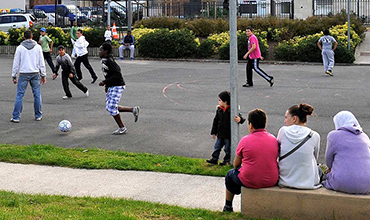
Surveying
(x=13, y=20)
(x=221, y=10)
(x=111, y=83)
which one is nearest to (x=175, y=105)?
(x=111, y=83)

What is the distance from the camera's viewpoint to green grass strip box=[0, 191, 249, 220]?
6238mm

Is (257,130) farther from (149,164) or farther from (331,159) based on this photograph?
(149,164)

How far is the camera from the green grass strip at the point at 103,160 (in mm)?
8555

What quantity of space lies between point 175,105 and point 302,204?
28.7ft

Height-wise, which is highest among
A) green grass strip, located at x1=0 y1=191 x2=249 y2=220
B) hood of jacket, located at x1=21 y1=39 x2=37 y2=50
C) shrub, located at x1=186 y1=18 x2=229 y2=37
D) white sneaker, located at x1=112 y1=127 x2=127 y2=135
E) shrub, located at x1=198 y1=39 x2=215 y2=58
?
shrub, located at x1=186 y1=18 x2=229 y2=37

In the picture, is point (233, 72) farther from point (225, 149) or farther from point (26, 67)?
point (26, 67)

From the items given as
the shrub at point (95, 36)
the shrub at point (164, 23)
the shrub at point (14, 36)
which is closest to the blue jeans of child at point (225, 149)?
the shrub at point (95, 36)

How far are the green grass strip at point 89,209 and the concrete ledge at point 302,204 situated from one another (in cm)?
26

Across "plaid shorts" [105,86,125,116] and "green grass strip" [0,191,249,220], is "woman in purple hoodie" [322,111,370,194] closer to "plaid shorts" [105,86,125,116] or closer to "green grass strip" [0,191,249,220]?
"green grass strip" [0,191,249,220]

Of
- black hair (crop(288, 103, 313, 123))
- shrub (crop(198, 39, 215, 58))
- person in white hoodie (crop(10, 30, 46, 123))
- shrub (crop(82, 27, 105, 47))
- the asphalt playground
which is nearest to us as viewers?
black hair (crop(288, 103, 313, 123))

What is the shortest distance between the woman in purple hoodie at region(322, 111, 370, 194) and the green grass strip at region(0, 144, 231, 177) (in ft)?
7.99

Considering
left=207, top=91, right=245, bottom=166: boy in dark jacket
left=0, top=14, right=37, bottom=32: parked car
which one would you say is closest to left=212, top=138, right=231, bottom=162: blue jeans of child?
left=207, top=91, right=245, bottom=166: boy in dark jacket

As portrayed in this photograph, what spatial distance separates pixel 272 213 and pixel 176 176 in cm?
235

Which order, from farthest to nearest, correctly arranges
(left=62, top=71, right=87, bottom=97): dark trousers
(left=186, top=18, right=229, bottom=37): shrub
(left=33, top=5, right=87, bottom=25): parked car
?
1. (left=33, top=5, right=87, bottom=25): parked car
2. (left=186, top=18, right=229, bottom=37): shrub
3. (left=62, top=71, right=87, bottom=97): dark trousers
